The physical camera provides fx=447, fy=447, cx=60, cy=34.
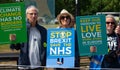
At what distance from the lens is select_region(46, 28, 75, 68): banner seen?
22.2 feet

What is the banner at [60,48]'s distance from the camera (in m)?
6.76

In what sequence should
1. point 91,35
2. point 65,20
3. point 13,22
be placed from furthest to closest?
point 13,22 → point 65,20 → point 91,35

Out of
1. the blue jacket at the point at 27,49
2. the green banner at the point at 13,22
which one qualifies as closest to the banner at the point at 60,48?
the blue jacket at the point at 27,49

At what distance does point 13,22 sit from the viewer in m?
6.84

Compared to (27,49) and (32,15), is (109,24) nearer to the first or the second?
(32,15)

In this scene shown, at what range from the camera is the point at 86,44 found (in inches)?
261

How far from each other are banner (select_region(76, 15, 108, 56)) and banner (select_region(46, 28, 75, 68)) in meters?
0.16

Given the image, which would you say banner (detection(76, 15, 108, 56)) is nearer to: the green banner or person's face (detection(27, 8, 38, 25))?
person's face (detection(27, 8, 38, 25))

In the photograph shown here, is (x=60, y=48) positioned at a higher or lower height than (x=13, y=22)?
lower

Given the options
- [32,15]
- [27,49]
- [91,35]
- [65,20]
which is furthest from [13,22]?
[91,35]

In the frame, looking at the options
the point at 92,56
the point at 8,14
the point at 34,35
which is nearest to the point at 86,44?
the point at 92,56

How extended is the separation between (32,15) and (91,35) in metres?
0.94

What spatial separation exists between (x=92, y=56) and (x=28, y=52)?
967 millimetres

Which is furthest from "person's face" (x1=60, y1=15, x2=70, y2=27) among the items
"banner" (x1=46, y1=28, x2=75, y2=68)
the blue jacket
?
the blue jacket
